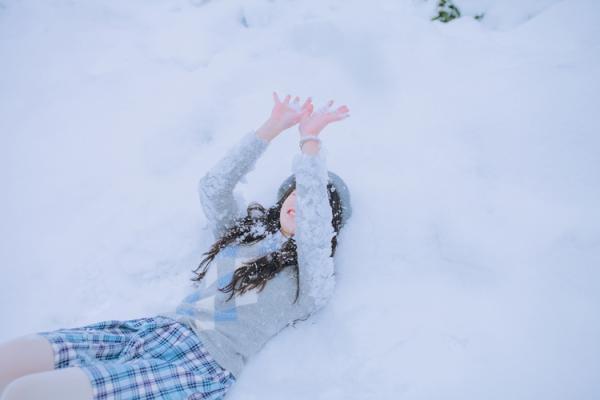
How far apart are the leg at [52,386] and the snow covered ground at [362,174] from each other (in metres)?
0.64

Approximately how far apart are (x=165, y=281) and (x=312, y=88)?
141cm

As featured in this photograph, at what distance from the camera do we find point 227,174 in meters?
1.84

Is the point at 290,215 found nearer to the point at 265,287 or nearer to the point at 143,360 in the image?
the point at 265,287

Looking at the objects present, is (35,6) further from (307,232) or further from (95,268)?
(307,232)

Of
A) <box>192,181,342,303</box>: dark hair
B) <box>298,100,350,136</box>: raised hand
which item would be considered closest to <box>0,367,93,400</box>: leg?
<box>192,181,342,303</box>: dark hair

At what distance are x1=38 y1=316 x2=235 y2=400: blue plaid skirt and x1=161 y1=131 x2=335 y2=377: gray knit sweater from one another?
0.22ft

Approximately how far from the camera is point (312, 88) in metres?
2.38

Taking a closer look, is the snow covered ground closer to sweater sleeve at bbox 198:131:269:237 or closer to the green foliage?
the green foliage

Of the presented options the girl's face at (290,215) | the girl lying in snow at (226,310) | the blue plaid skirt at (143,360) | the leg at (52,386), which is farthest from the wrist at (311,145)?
the leg at (52,386)

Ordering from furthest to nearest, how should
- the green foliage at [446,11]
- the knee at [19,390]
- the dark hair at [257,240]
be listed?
the green foliage at [446,11]
the dark hair at [257,240]
the knee at [19,390]

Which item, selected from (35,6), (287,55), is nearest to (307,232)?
(287,55)

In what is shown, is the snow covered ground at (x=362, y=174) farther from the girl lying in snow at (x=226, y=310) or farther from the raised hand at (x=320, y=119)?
the raised hand at (x=320, y=119)

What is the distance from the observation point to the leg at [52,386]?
4.26 ft

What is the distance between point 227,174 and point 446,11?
5.96 ft
